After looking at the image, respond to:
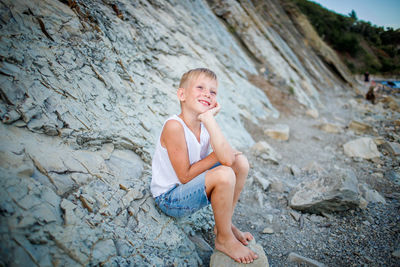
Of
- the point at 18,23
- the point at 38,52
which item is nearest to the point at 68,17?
the point at 18,23

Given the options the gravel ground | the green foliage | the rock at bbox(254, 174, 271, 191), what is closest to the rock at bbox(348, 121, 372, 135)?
the gravel ground

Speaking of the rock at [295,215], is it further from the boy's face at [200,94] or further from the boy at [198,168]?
the boy's face at [200,94]

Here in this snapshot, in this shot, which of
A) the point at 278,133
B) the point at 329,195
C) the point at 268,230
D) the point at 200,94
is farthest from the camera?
the point at 278,133

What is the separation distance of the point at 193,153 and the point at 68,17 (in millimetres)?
2941

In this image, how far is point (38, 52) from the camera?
7.63 ft

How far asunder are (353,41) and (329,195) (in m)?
37.2

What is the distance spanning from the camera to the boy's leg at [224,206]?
1.65 meters

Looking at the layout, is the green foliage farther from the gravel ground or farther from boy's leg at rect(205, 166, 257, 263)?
boy's leg at rect(205, 166, 257, 263)

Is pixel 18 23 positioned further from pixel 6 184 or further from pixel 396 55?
pixel 396 55

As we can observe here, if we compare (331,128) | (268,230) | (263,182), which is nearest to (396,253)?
(268,230)

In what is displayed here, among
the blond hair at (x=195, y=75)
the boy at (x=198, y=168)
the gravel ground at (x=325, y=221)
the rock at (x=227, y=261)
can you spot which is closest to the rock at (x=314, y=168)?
the gravel ground at (x=325, y=221)

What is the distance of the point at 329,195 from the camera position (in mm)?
2598

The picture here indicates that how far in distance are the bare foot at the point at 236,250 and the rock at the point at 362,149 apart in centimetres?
433

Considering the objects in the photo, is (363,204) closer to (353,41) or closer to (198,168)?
(198,168)
